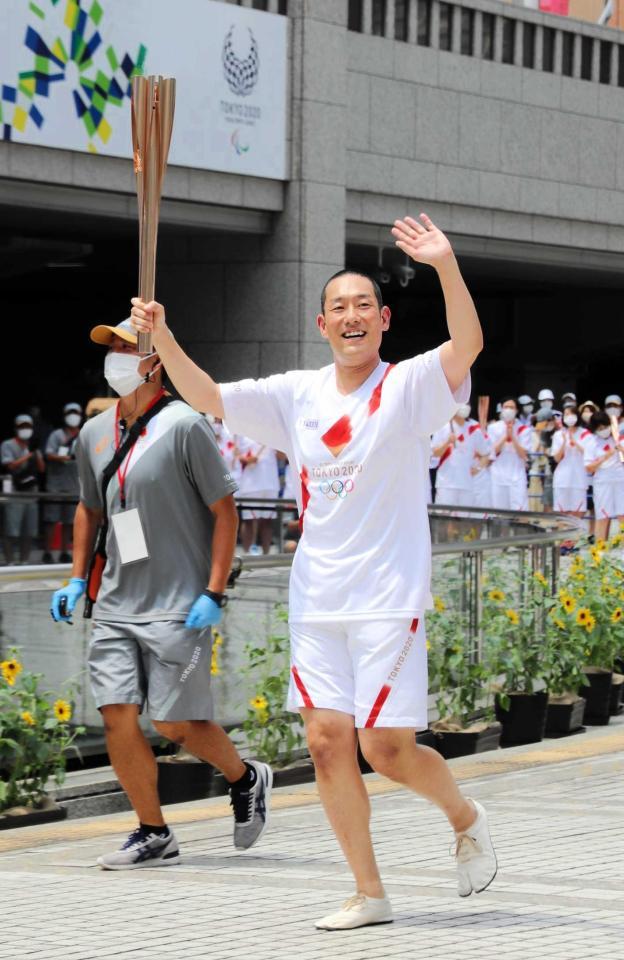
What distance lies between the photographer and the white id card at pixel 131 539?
263 inches

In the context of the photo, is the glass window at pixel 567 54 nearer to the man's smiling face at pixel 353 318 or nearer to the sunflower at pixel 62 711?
the sunflower at pixel 62 711

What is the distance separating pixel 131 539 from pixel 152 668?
18.5 inches

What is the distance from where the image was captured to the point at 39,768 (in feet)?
26.1

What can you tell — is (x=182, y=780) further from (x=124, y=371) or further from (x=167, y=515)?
(x=124, y=371)

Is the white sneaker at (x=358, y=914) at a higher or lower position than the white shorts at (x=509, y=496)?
lower

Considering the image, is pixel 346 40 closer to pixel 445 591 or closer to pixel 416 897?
pixel 445 591

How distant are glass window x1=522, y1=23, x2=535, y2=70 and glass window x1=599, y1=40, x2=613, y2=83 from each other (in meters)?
2.23

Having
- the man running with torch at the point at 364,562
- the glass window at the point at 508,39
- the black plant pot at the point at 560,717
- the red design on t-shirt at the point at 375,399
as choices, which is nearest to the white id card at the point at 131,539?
the man running with torch at the point at 364,562

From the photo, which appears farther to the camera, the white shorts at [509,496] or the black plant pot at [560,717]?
the white shorts at [509,496]

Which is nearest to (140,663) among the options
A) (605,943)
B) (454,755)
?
(605,943)

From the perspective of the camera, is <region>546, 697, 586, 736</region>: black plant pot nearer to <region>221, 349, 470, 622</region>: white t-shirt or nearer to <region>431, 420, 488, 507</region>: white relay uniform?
<region>221, 349, 470, 622</region>: white t-shirt

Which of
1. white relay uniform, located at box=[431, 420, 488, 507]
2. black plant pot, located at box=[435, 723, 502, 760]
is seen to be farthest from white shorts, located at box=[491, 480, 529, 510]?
black plant pot, located at box=[435, 723, 502, 760]

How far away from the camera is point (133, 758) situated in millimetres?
6668

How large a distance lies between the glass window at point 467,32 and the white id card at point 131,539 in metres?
25.5
